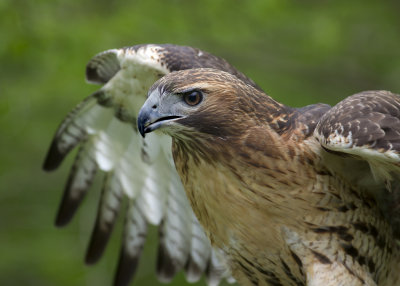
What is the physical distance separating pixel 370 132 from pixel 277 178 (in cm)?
62

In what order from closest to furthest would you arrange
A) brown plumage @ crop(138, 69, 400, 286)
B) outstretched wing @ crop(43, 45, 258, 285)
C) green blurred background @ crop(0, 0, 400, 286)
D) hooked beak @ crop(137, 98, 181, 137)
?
1. hooked beak @ crop(137, 98, 181, 137)
2. brown plumage @ crop(138, 69, 400, 286)
3. outstretched wing @ crop(43, 45, 258, 285)
4. green blurred background @ crop(0, 0, 400, 286)

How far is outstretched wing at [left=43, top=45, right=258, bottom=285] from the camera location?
563 centimetres

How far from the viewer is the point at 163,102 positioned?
3648 millimetres

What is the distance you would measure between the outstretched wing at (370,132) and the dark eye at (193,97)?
25.9 inches

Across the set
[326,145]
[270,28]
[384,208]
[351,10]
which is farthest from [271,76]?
[326,145]

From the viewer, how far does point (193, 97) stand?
3738mm

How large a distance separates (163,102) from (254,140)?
1.89 feet

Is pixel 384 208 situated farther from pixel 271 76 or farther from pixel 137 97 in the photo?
pixel 271 76

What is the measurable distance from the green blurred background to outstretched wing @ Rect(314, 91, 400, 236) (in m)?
3.14

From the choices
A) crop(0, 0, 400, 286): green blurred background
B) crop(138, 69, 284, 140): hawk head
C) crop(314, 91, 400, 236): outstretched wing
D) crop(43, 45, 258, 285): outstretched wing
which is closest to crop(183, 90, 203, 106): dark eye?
crop(138, 69, 284, 140): hawk head

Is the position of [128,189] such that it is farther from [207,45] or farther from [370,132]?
[370,132]

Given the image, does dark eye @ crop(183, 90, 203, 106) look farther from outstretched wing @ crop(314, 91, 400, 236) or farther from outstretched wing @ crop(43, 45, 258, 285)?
outstretched wing @ crop(43, 45, 258, 285)

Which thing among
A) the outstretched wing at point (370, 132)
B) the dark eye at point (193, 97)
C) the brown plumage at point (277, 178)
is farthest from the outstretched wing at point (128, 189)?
the outstretched wing at point (370, 132)

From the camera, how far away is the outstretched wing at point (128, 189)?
18.5ft
